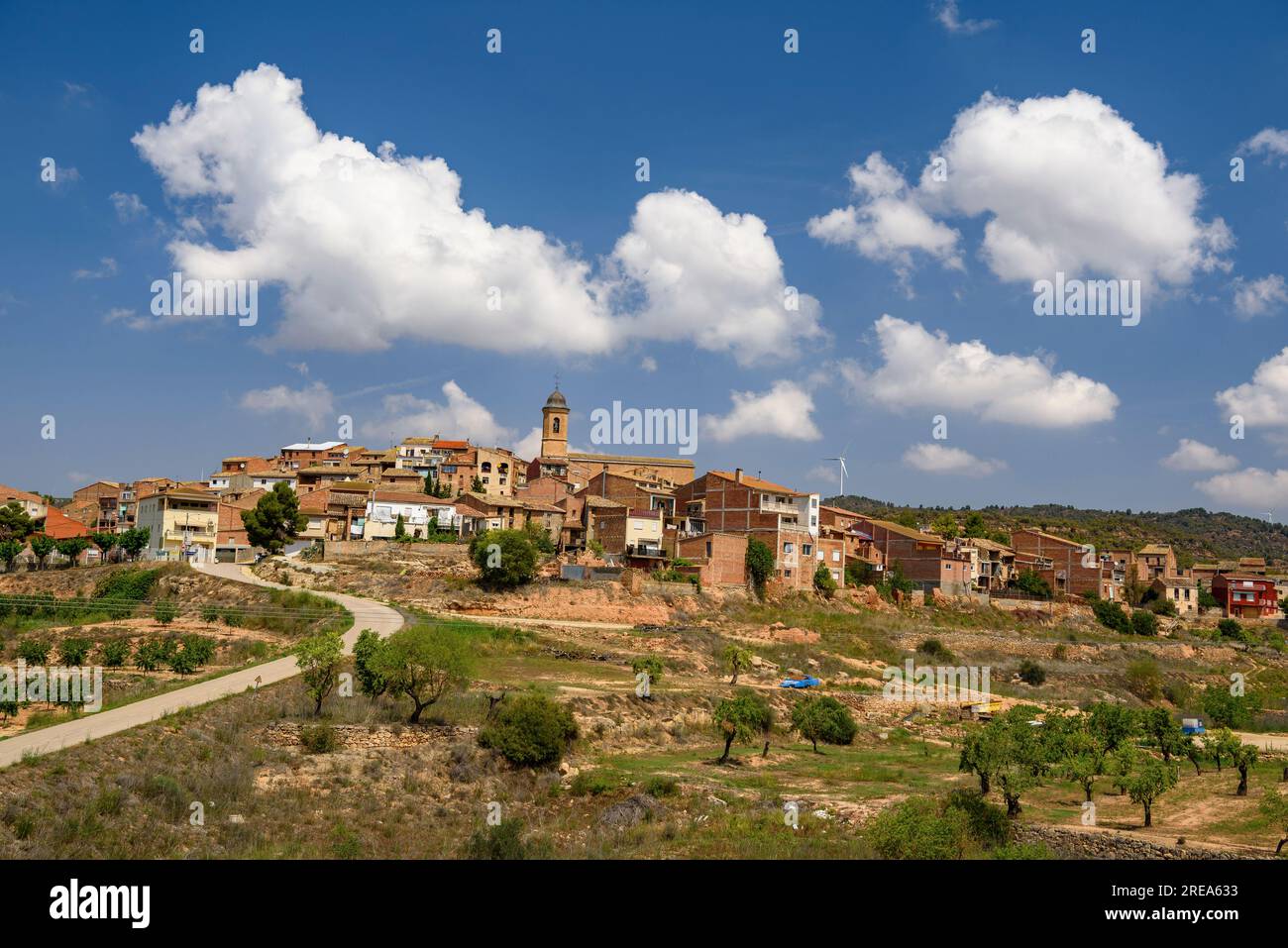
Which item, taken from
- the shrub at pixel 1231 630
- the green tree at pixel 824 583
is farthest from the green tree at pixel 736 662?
the shrub at pixel 1231 630

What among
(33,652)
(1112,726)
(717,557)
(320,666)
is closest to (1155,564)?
A: (717,557)

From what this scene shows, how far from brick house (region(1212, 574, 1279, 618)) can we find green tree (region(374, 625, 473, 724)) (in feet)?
264

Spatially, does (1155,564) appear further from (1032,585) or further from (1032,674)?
(1032,674)

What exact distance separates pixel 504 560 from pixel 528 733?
27.2 metres

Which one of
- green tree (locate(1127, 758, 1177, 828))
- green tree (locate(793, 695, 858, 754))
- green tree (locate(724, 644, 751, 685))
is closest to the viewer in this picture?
green tree (locate(1127, 758, 1177, 828))

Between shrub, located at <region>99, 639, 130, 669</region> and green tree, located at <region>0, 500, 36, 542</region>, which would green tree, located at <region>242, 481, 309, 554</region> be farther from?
shrub, located at <region>99, 639, 130, 669</region>

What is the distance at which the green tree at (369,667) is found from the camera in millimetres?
28156

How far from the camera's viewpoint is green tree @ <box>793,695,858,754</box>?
1385 inches

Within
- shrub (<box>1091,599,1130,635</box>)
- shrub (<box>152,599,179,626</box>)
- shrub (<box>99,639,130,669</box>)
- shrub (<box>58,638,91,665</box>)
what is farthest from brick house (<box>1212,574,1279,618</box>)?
shrub (<box>58,638,91,665</box>)

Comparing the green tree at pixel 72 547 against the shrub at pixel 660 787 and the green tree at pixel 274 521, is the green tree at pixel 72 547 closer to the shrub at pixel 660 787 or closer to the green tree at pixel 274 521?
the green tree at pixel 274 521

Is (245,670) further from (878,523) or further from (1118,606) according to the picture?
(1118,606)

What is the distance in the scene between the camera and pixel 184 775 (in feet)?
65.2

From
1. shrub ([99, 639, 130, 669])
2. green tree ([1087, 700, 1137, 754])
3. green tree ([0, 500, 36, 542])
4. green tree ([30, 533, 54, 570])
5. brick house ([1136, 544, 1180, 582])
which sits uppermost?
green tree ([0, 500, 36, 542])

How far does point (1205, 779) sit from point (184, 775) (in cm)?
2895
